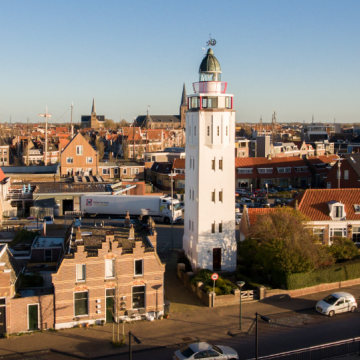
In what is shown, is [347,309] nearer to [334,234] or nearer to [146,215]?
[334,234]

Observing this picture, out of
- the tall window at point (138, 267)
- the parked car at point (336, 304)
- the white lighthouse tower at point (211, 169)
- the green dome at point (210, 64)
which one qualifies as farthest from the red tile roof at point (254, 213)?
the tall window at point (138, 267)

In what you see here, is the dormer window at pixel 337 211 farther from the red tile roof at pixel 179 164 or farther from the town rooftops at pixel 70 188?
the red tile roof at pixel 179 164

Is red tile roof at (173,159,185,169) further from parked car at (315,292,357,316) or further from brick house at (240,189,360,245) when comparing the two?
parked car at (315,292,357,316)

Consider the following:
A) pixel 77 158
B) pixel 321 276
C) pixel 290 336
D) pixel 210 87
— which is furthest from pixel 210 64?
pixel 77 158

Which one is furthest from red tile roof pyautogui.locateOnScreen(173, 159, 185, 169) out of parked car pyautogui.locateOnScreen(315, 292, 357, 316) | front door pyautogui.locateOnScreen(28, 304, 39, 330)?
front door pyautogui.locateOnScreen(28, 304, 39, 330)

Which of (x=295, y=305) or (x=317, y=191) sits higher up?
(x=317, y=191)

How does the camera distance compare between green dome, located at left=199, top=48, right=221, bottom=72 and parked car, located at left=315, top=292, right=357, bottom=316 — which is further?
green dome, located at left=199, top=48, right=221, bottom=72

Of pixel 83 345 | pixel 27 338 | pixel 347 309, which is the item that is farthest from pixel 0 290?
pixel 347 309
